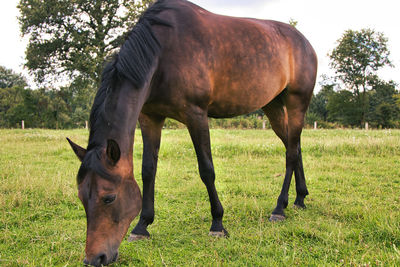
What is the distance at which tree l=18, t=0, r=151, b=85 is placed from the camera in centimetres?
2567

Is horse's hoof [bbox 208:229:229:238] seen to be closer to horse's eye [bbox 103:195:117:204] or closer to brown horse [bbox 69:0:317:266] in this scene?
brown horse [bbox 69:0:317:266]

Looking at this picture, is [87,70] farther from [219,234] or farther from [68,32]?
[219,234]

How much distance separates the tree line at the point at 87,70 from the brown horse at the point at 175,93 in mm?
601

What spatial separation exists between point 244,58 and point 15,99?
55199 mm

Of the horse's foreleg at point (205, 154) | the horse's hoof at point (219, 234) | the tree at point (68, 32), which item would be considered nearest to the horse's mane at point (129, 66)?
the horse's foreleg at point (205, 154)

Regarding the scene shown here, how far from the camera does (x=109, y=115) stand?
252cm

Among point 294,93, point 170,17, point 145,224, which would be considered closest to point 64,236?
point 145,224

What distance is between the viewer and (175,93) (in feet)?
10.1

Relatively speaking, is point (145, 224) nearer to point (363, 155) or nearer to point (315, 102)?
point (363, 155)

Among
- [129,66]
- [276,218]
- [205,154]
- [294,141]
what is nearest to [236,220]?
[276,218]

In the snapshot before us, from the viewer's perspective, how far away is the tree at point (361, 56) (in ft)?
145

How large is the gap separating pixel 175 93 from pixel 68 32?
93.1 feet

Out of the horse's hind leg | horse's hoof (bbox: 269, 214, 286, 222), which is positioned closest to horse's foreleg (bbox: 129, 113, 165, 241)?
horse's hoof (bbox: 269, 214, 286, 222)

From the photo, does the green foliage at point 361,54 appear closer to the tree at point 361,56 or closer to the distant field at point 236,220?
the tree at point 361,56
